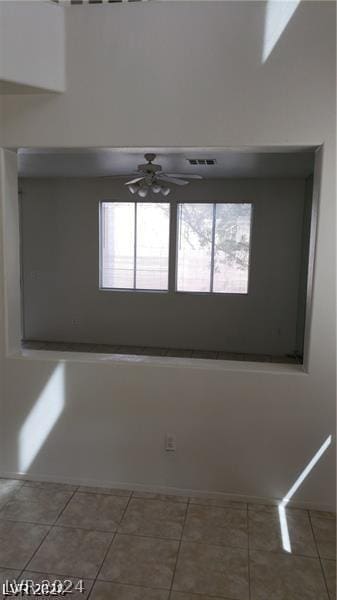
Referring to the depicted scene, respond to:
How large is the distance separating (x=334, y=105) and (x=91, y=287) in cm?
497

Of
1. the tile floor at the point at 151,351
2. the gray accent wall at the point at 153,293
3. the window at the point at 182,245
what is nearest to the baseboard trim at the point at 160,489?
the tile floor at the point at 151,351

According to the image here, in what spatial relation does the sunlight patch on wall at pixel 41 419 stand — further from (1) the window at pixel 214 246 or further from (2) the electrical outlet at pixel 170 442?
(1) the window at pixel 214 246

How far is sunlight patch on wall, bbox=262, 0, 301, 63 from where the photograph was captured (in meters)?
2.46

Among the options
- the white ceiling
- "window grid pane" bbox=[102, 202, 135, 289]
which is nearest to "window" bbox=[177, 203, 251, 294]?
the white ceiling

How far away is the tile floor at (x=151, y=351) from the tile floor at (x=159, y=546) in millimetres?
3475

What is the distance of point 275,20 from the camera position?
8.15 ft

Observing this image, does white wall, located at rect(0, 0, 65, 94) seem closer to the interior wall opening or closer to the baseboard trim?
the baseboard trim

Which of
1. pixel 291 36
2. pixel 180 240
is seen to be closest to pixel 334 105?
pixel 291 36

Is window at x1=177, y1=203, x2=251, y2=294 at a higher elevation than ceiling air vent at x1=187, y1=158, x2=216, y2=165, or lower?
lower

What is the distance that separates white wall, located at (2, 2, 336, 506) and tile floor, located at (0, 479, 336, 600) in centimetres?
18

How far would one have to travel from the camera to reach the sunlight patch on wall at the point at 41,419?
2.98 m

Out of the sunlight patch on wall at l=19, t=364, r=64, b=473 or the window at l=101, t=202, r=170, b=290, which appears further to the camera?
A: the window at l=101, t=202, r=170, b=290

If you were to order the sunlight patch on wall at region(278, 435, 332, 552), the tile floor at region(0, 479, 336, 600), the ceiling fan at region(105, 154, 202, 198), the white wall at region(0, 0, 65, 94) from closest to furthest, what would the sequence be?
the tile floor at region(0, 479, 336, 600), the white wall at region(0, 0, 65, 94), the sunlight patch on wall at region(278, 435, 332, 552), the ceiling fan at region(105, 154, 202, 198)

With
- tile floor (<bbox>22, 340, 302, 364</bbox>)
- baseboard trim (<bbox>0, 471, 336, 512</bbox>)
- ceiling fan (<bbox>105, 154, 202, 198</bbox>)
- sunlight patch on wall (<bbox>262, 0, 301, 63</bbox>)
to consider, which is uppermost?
sunlight patch on wall (<bbox>262, 0, 301, 63</bbox>)
